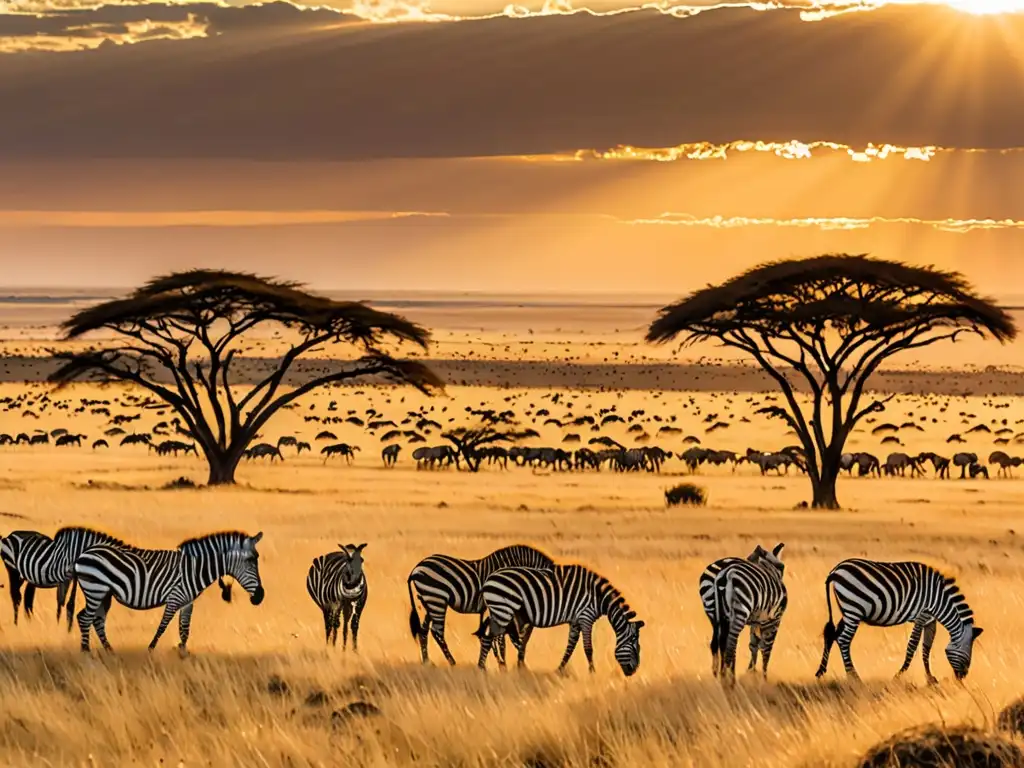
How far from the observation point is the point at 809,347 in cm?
4531

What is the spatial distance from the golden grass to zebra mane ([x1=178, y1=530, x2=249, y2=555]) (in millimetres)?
1069

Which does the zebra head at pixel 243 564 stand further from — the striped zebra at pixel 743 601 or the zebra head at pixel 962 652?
the zebra head at pixel 962 652

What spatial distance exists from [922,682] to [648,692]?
10.4 ft

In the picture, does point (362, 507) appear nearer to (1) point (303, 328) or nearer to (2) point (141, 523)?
Answer: (2) point (141, 523)

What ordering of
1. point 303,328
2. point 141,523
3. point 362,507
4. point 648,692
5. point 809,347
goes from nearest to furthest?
point 648,692
point 141,523
point 362,507
point 809,347
point 303,328

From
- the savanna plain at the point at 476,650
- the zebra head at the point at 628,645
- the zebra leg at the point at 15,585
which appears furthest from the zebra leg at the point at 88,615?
the zebra head at the point at 628,645

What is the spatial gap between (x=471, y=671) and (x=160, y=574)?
3344 mm

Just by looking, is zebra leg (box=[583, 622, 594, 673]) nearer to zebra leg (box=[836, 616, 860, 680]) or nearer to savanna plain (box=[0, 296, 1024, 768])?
savanna plain (box=[0, 296, 1024, 768])

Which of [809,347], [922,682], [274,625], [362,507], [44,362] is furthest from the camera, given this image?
[44,362]

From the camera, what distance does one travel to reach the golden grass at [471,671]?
1059 cm

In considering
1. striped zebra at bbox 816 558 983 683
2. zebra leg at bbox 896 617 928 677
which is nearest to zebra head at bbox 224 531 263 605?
striped zebra at bbox 816 558 983 683

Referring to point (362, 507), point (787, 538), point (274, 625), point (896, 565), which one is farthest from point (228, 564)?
point (362, 507)

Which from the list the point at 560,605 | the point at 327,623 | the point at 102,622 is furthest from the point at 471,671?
the point at 102,622

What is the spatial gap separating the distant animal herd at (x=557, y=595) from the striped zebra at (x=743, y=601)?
11mm
